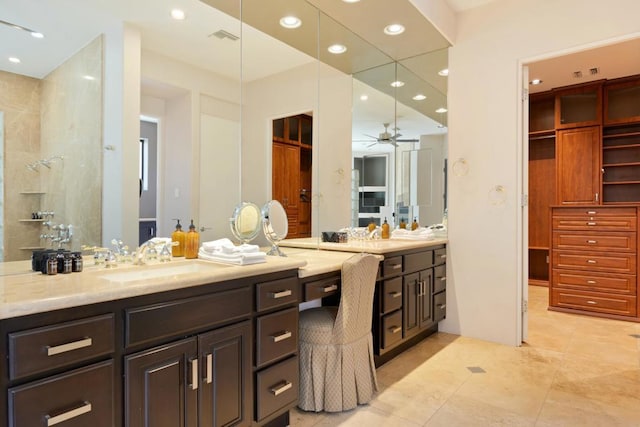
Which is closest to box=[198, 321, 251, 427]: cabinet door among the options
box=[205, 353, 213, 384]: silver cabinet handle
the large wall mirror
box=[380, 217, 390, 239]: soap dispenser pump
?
box=[205, 353, 213, 384]: silver cabinet handle

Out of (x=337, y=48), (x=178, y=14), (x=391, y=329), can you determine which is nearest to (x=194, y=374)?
(x=391, y=329)

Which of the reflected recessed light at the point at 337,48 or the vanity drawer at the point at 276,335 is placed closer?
the vanity drawer at the point at 276,335

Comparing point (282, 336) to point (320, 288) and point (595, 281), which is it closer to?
point (320, 288)

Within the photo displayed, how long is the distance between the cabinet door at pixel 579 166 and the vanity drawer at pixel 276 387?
14.9 feet

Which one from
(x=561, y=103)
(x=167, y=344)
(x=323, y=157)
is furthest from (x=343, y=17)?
(x=561, y=103)

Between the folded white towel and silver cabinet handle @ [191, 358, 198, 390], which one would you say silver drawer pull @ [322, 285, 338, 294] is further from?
silver cabinet handle @ [191, 358, 198, 390]

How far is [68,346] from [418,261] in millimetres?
2490

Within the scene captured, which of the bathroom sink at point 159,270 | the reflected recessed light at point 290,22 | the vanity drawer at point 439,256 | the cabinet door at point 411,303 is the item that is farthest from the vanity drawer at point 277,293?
the reflected recessed light at point 290,22

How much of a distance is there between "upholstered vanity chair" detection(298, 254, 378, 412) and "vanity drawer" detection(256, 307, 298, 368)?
0.67 feet

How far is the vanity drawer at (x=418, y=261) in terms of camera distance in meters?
2.96

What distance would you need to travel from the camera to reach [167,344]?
1.43 metres

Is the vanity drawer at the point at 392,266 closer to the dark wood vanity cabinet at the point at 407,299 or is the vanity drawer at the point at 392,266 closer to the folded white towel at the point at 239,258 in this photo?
the dark wood vanity cabinet at the point at 407,299

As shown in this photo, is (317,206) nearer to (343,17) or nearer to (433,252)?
(433,252)

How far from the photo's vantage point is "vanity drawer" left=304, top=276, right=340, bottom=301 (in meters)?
2.11
